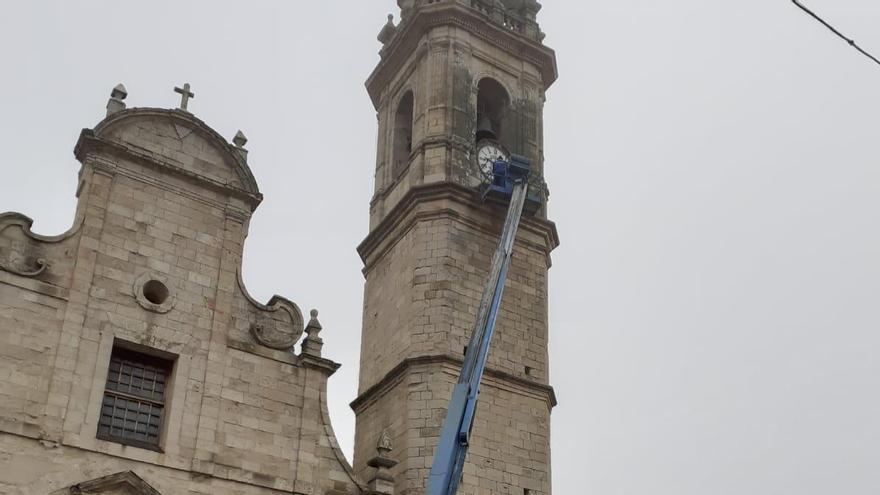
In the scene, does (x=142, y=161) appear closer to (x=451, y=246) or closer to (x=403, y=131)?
(x=451, y=246)

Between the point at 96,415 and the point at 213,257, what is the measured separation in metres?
3.60

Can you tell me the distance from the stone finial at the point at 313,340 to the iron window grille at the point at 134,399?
233 centimetres

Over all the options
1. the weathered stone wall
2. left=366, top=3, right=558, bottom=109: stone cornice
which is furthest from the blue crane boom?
left=366, top=3, right=558, bottom=109: stone cornice

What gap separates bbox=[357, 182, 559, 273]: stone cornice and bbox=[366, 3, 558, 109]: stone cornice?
15.3 feet

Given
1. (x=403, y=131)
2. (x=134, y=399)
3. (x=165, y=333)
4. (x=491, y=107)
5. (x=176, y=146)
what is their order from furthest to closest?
(x=403, y=131) → (x=491, y=107) → (x=176, y=146) → (x=165, y=333) → (x=134, y=399)

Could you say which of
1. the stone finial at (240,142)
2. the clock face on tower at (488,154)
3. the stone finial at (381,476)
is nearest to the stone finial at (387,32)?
Result: the clock face on tower at (488,154)

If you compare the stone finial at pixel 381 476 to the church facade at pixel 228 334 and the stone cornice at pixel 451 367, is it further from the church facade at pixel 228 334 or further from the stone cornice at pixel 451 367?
the stone cornice at pixel 451 367

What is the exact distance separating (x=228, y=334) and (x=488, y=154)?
861 centimetres

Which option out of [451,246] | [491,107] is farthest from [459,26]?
[451,246]

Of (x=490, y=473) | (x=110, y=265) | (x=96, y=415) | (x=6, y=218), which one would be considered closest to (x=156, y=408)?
(x=96, y=415)

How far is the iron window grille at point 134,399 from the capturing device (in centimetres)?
1608

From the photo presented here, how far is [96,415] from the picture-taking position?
15.6 metres

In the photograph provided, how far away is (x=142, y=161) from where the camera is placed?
59.2 ft

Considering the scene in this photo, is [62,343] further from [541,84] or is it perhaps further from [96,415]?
[541,84]
